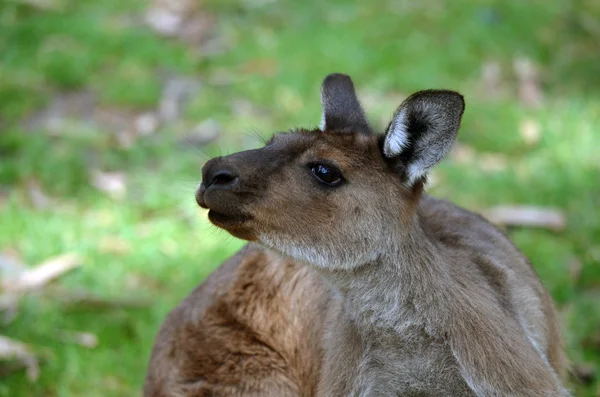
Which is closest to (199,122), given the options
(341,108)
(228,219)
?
(341,108)

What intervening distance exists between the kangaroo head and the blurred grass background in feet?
5.50

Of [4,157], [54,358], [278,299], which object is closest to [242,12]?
[4,157]

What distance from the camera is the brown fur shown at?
3.58m

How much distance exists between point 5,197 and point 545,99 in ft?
13.4

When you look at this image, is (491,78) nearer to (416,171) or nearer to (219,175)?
(416,171)

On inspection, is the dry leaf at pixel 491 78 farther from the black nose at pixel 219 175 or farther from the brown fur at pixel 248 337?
the black nose at pixel 219 175

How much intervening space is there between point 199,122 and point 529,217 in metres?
2.54

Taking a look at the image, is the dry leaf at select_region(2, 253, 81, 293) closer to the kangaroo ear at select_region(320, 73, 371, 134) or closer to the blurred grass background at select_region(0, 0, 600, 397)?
the blurred grass background at select_region(0, 0, 600, 397)

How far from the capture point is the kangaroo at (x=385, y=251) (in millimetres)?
3012

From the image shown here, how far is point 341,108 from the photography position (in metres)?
3.40

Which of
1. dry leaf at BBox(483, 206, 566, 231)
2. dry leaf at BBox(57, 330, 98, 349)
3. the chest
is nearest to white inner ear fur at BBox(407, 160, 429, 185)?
the chest

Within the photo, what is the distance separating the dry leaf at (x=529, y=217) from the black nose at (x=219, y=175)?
2.98 meters

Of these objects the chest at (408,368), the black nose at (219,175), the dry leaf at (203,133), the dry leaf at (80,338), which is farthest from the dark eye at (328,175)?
the dry leaf at (203,133)

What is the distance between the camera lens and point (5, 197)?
5934mm
